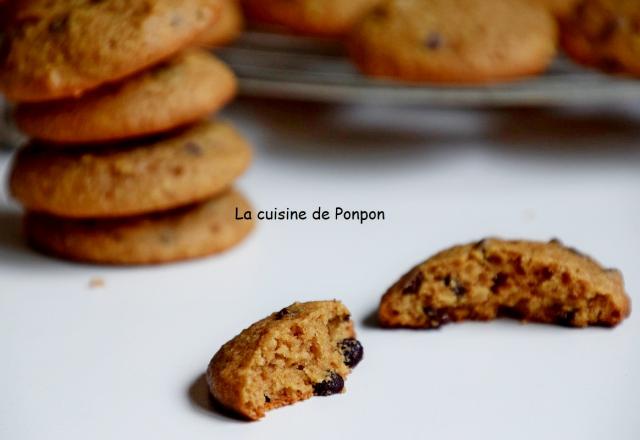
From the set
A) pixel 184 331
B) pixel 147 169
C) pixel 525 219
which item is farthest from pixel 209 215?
pixel 525 219

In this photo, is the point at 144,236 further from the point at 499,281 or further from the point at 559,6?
the point at 559,6

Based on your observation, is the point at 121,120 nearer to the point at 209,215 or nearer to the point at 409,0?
the point at 209,215

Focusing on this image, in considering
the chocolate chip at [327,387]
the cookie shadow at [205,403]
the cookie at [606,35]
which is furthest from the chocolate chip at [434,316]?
the cookie at [606,35]

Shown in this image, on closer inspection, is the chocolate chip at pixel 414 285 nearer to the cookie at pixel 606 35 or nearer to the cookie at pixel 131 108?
the cookie at pixel 131 108

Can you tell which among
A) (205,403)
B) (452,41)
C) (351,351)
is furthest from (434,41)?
(205,403)

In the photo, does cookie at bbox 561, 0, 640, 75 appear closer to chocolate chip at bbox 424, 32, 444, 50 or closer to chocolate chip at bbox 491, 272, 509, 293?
chocolate chip at bbox 424, 32, 444, 50

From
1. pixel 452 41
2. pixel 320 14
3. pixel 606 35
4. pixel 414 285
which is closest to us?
pixel 414 285

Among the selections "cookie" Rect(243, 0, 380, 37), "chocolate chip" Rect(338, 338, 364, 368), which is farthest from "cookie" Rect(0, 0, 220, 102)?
"cookie" Rect(243, 0, 380, 37)
